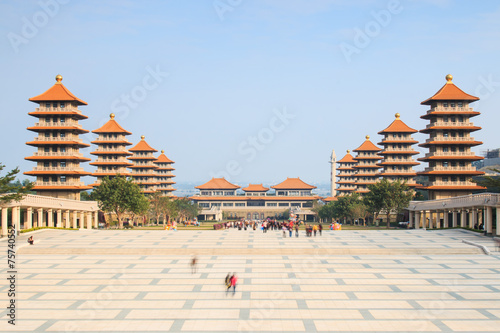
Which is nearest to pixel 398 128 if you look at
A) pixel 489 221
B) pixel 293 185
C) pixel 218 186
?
pixel 489 221

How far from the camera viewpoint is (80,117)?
2889 inches

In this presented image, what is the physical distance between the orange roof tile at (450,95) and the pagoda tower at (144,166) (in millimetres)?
56240

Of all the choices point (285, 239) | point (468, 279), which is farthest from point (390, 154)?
point (468, 279)

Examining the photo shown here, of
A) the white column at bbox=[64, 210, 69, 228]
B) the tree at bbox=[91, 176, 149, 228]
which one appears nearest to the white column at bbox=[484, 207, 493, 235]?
the tree at bbox=[91, 176, 149, 228]

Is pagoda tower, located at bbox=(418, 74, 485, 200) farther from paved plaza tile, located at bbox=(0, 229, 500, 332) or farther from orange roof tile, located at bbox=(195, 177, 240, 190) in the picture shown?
orange roof tile, located at bbox=(195, 177, 240, 190)

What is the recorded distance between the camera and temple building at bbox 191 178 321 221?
449 feet

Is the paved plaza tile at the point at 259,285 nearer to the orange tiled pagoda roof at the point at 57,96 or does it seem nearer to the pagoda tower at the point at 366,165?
the orange tiled pagoda roof at the point at 57,96

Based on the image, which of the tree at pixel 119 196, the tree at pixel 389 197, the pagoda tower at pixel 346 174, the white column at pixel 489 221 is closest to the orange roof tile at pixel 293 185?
the pagoda tower at pixel 346 174

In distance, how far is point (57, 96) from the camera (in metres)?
71.1

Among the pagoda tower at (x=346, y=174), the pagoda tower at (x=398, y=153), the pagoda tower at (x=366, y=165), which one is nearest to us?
the pagoda tower at (x=398, y=153)

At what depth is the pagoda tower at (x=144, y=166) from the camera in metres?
106

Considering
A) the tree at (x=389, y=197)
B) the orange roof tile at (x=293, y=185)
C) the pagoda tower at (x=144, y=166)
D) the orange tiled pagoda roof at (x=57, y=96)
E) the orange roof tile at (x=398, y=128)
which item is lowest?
the tree at (x=389, y=197)

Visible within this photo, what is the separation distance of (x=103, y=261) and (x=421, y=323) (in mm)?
25201

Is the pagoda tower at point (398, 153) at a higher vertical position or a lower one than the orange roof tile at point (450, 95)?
lower
